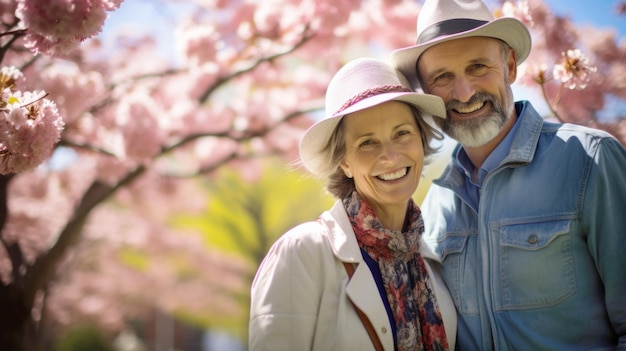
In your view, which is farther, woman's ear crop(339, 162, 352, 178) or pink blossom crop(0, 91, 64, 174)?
woman's ear crop(339, 162, 352, 178)

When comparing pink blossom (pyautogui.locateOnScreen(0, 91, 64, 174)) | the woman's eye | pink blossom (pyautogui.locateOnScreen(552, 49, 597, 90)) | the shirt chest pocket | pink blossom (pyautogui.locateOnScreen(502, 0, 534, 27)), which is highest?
pink blossom (pyautogui.locateOnScreen(502, 0, 534, 27))

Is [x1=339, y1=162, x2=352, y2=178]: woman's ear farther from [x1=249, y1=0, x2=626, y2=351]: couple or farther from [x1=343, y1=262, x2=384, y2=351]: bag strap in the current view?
[x1=343, y1=262, x2=384, y2=351]: bag strap

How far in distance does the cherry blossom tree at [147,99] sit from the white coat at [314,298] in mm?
994

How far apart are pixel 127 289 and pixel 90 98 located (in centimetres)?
1152

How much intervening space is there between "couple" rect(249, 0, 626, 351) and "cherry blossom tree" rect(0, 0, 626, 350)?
0.71 metres

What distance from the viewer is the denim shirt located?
2.18 m

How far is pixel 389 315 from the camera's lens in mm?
2213

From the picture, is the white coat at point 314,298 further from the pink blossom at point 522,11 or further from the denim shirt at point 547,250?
the pink blossom at point 522,11

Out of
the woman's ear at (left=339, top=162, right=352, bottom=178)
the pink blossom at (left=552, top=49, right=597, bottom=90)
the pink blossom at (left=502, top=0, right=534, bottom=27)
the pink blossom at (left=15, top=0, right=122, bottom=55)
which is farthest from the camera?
the pink blossom at (left=502, top=0, right=534, bottom=27)

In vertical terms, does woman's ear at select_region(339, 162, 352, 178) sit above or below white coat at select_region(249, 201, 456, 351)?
above

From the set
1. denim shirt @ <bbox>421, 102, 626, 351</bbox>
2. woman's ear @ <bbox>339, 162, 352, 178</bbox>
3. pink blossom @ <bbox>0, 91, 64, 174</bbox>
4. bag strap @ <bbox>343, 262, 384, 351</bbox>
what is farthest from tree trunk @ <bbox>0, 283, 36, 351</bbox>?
denim shirt @ <bbox>421, 102, 626, 351</bbox>

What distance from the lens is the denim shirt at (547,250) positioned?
218 centimetres

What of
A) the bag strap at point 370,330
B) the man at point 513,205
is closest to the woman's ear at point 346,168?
the man at point 513,205

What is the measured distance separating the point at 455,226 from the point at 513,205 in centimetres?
31
